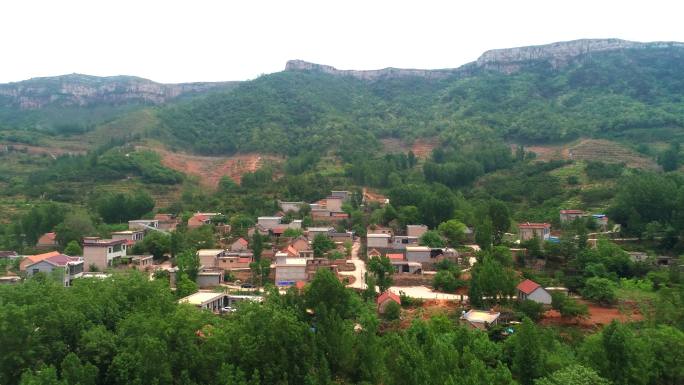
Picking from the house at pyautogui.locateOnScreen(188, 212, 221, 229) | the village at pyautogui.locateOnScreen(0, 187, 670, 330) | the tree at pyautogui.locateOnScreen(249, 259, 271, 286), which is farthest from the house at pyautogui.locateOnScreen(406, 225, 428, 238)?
the house at pyautogui.locateOnScreen(188, 212, 221, 229)

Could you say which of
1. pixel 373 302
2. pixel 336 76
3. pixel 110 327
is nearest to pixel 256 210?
pixel 373 302

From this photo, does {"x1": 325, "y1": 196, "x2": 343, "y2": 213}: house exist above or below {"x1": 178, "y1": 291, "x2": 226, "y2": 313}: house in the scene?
above

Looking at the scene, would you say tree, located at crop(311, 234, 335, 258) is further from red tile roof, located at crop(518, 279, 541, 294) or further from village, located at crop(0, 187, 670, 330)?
red tile roof, located at crop(518, 279, 541, 294)

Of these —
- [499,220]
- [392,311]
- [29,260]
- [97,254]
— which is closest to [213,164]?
[97,254]

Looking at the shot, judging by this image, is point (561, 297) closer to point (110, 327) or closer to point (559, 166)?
point (110, 327)

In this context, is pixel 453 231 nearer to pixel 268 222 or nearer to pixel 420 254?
pixel 420 254
